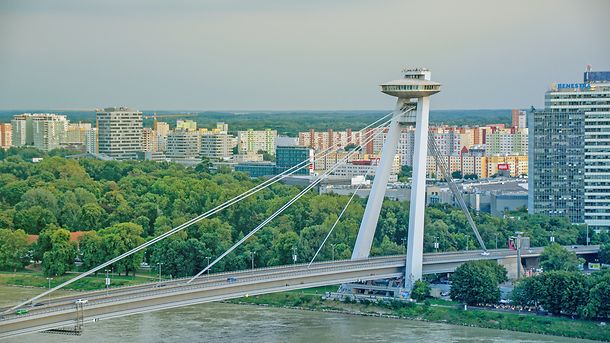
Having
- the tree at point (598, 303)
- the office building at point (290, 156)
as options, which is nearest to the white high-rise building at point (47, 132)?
the office building at point (290, 156)

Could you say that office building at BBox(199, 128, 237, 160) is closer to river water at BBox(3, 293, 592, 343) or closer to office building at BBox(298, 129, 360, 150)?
office building at BBox(298, 129, 360, 150)

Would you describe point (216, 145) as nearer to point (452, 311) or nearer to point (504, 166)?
point (504, 166)

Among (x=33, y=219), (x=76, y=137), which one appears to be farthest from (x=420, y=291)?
(x=76, y=137)

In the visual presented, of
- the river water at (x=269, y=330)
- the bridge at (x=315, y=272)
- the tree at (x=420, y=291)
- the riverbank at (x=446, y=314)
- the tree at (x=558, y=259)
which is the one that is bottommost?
the river water at (x=269, y=330)

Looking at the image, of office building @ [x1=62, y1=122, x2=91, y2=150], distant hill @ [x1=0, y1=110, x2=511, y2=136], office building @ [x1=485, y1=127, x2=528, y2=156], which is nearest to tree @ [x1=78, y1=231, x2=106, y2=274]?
office building @ [x1=485, y1=127, x2=528, y2=156]

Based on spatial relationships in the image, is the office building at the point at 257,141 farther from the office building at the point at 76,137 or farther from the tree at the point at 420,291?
the tree at the point at 420,291

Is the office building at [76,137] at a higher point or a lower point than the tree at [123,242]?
higher

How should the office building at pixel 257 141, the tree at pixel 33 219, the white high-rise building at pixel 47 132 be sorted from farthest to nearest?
the office building at pixel 257 141 < the white high-rise building at pixel 47 132 < the tree at pixel 33 219
